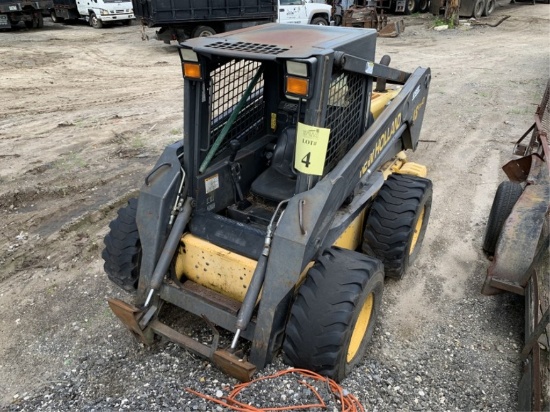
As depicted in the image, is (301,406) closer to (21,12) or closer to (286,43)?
(286,43)

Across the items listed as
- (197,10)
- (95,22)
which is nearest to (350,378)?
(197,10)

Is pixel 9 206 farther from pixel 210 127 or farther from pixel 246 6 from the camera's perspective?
pixel 246 6

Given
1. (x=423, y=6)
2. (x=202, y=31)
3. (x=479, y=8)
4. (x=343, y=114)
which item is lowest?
(x=202, y=31)

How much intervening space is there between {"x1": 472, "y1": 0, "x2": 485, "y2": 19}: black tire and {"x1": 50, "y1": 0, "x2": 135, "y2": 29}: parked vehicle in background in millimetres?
13902

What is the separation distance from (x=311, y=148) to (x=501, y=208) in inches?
89.7

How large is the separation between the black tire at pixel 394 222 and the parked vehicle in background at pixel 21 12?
17877 mm

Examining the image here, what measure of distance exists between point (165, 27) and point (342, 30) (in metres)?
11.3

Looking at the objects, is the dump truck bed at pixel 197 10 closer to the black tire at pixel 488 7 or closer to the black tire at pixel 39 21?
the black tire at pixel 39 21

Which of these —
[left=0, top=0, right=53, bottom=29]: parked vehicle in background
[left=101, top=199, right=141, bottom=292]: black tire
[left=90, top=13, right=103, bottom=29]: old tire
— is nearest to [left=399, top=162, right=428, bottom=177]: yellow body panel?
[left=101, top=199, right=141, bottom=292]: black tire

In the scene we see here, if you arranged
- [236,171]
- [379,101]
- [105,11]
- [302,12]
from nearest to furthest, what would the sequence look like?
[236,171]
[379,101]
[302,12]
[105,11]

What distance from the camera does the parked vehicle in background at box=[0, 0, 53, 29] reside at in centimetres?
1662

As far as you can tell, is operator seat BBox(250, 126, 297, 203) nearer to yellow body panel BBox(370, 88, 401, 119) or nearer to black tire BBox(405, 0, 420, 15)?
yellow body panel BBox(370, 88, 401, 119)

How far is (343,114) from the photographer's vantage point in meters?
3.24

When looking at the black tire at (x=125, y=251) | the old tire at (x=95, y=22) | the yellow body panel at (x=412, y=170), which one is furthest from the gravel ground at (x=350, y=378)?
the old tire at (x=95, y=22)
